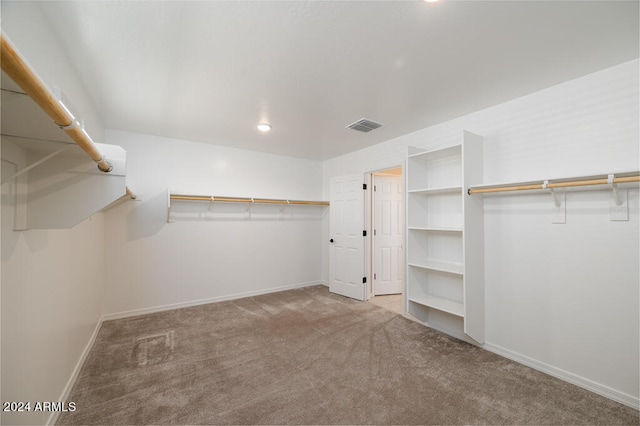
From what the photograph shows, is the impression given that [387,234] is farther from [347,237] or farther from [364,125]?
[364,125]

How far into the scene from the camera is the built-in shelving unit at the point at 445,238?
2.64 m

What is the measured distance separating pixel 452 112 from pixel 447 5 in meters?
1.60

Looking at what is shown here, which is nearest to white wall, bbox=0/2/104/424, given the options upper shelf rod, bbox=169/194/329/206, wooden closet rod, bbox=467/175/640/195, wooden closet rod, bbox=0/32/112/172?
wooden closet rod, bbox=0/32/112/172

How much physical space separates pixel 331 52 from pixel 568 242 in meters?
2.47

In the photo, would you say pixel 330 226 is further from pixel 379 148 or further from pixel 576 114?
pixel 576 114

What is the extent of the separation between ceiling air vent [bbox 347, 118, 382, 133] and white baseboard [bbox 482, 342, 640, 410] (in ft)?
8.88

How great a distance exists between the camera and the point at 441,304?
2.91 meters

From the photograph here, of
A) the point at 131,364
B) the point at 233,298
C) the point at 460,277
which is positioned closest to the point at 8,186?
the point at 131,364

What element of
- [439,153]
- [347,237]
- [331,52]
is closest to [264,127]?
[331,52]

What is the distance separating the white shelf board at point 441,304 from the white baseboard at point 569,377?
0.43 meters

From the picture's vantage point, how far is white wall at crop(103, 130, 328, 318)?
11.7ft

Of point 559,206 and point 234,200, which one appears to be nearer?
point 559,206

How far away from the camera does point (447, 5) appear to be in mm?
1482

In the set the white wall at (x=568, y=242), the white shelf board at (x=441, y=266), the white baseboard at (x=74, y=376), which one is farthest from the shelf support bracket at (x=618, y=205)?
the white baseboard at (x=74, y=376)
